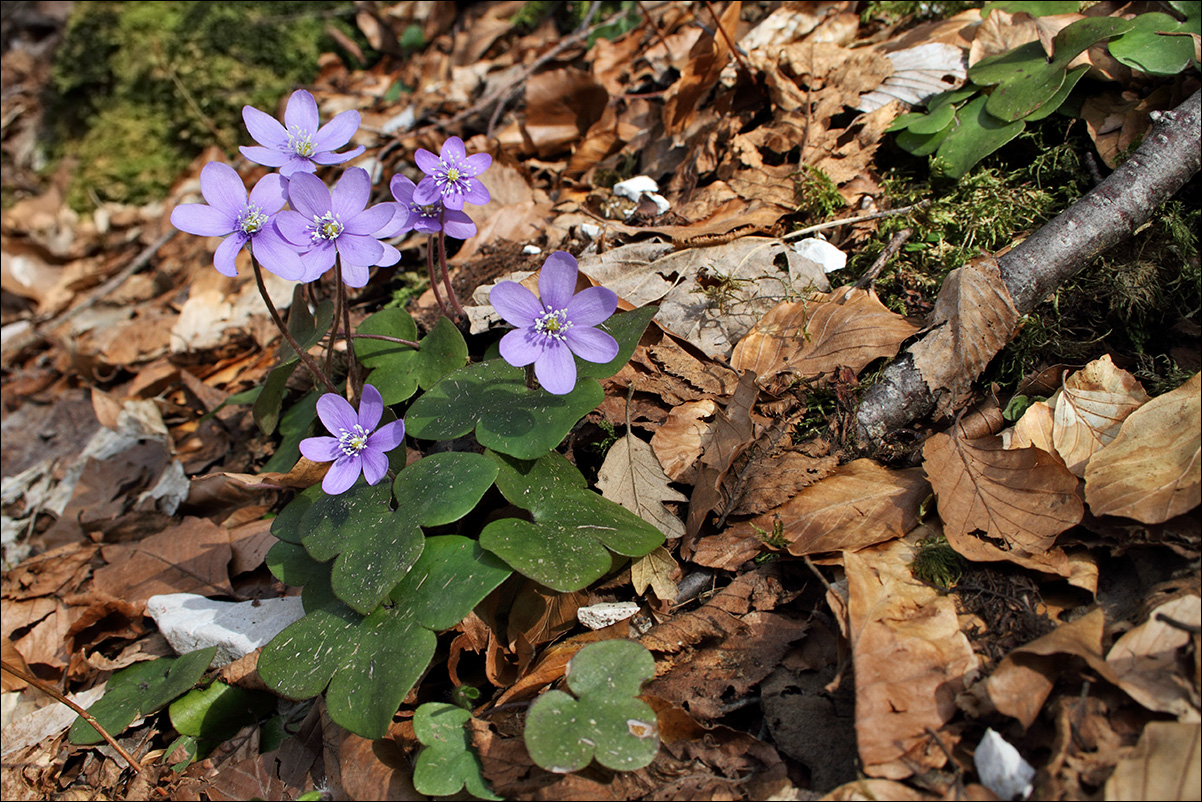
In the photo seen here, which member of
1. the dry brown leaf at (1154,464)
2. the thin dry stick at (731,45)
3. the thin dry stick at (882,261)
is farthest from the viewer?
the thin dry stick at (731,45)

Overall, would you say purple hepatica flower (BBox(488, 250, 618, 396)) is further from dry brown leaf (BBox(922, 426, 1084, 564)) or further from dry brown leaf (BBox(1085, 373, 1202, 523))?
dry brown leaf (BBox(1085, 373, 1202, 523))

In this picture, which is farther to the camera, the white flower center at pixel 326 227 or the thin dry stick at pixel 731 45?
the thin dry stick at pixel 731 45

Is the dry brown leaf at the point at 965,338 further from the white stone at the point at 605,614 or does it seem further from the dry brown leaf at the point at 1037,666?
the white stone at the point at 605,614

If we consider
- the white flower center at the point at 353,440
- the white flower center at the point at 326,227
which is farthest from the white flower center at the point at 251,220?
the white flower center at the point at 353,440

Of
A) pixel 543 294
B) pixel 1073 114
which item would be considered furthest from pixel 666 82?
pixel 543 294

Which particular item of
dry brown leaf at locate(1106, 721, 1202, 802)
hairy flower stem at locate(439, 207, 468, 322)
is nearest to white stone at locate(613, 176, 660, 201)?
hairy flower stem at locate(439, 207, 468, 322)

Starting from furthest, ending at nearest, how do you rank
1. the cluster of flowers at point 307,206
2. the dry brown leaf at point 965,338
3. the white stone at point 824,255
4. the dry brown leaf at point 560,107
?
1. the dry brown leaf at point 560,107
2. the white stone at point 824,255
3. the dry brown leaf at point 965,338
4. the cluster of flowers at point 307,206

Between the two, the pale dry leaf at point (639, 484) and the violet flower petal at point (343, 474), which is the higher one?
the violet flower petal at point (343, 474)

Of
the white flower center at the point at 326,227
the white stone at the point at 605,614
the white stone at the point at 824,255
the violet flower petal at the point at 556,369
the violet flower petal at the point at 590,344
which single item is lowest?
the white stone at the point at 605,614
